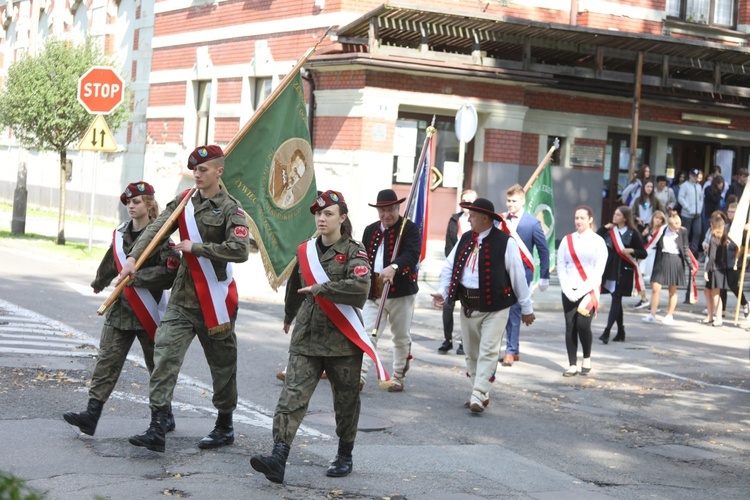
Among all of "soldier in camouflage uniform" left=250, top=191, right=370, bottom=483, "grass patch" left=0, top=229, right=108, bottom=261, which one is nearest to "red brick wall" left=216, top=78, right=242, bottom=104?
"grass patch" left=0, top=229, right=108, bottom=261

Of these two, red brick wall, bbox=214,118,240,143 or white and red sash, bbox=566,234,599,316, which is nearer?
white and red sash, bbox=566,234,599,316

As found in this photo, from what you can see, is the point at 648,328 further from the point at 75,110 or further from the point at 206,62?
the point at 206,62

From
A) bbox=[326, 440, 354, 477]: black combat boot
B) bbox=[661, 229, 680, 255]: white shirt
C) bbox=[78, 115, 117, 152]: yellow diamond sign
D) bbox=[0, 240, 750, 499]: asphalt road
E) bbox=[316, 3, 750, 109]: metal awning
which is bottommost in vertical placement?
bbox=[0, 240, 750, 499]: asphalt road

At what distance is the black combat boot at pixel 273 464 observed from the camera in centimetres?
643

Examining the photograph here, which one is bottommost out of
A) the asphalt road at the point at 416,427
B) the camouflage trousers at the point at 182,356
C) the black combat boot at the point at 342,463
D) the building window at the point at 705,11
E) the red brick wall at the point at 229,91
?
the asphalt road at the point at 416,427

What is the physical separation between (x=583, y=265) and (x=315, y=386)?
5753 millimetres

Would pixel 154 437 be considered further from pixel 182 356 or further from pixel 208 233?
pixel 208 233

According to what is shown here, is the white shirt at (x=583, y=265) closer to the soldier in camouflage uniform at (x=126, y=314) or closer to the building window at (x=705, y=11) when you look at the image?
the soldier in camouflage uniform at (x=126, y=314)

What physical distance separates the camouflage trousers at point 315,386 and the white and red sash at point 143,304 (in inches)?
44.6

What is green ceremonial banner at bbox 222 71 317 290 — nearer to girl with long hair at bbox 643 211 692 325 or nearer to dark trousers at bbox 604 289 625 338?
dark trousers at bbox 604 289 625 338

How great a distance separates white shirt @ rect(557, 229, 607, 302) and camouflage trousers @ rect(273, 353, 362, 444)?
5.35 metres

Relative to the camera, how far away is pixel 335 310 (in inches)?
277

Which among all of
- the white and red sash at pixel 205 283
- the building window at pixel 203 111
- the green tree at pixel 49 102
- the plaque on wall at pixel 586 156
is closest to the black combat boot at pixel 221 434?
the white and red sash at pixel 205 283

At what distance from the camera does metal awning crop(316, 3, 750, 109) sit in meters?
21.8
